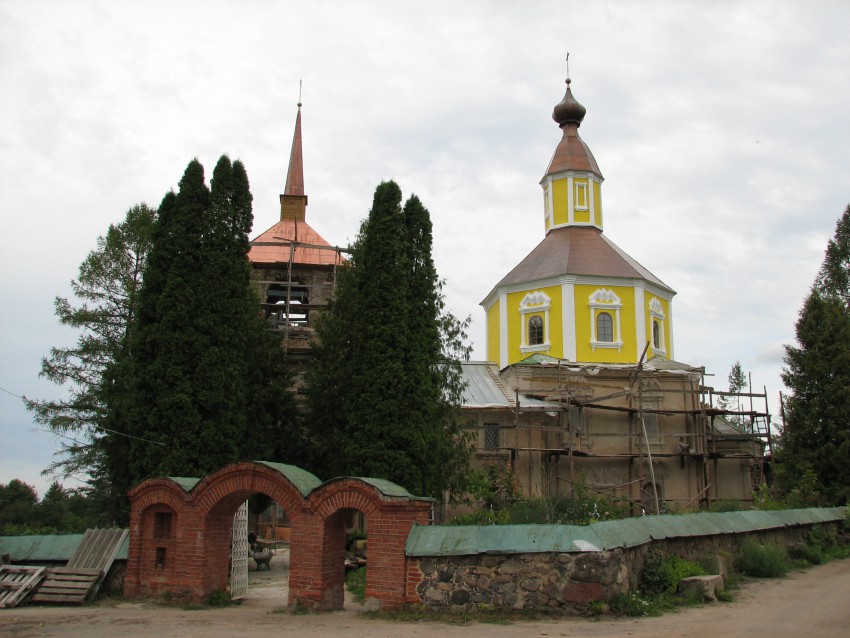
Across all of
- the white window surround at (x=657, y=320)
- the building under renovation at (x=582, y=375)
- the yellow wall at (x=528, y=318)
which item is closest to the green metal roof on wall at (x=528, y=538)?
the building under renovation at (x=582, y=375)

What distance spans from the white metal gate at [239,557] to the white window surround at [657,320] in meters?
19.0

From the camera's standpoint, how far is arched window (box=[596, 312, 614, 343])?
28.5 meters

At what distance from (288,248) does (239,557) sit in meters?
18.5

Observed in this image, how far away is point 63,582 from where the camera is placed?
12.6 metres

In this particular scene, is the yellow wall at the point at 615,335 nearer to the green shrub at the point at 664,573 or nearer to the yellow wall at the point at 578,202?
the yellow wall at the point at 578,202

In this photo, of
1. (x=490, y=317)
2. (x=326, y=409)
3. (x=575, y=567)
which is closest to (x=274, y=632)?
(x=575, y=567)

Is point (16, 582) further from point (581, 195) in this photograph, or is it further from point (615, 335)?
point (581, 195)

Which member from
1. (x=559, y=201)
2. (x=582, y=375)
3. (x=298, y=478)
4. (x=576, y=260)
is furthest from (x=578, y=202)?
(x=298, y=478)

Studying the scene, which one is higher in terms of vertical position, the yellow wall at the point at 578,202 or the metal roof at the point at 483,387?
the yellow wall at the point at 578,202

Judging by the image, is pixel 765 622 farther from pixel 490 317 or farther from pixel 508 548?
pixel 490 317

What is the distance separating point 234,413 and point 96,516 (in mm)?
13313

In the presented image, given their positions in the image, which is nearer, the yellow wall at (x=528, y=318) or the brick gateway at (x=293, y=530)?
the brick gateway at (x=293, y=530)

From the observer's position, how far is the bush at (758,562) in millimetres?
14203

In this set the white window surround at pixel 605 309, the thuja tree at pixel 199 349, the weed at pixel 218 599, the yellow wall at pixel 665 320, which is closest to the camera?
the weed at pixel 218 599
